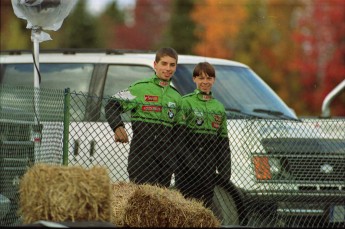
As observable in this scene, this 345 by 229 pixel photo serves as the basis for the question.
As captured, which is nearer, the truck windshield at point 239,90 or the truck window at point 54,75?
the truck windshield at point 239,90

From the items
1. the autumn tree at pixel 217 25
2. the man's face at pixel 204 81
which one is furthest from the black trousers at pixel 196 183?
the autumn tree at pixel 217 25

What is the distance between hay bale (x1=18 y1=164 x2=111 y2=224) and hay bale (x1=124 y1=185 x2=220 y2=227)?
80 cm

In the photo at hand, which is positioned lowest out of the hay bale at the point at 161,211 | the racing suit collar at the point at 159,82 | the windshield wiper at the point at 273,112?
the hay bale at the point at 161,211

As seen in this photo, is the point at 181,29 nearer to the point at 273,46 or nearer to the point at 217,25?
the point at 217,25

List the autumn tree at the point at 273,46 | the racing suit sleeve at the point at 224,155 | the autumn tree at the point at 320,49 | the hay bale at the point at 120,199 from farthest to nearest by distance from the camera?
the autumn tree at the point at 273,46
the autumn tree at the point at 320,49
the racing suit sleeve at the point at 224,155
the hay bale at the point at 120,199

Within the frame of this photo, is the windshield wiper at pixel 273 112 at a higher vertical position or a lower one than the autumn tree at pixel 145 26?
lower

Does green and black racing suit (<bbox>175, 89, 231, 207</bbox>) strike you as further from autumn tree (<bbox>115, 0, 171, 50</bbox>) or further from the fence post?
autumn tree (<bbox>115, 0, 171, 50</bbox>)

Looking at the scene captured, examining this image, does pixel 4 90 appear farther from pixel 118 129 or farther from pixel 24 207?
pixel 24 207

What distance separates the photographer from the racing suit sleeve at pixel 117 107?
9.54 meters

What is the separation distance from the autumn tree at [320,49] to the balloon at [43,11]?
120ft

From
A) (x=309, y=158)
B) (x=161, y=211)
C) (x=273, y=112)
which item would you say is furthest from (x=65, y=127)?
(x=273, y=112)

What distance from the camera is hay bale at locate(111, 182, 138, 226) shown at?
8.49m

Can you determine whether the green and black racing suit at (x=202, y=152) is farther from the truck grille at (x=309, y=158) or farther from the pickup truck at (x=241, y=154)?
the truck grille at (x=309, y=158)

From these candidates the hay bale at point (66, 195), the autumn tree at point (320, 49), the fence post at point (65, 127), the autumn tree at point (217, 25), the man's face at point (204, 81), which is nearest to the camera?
the hay bale at point (66, 195)
